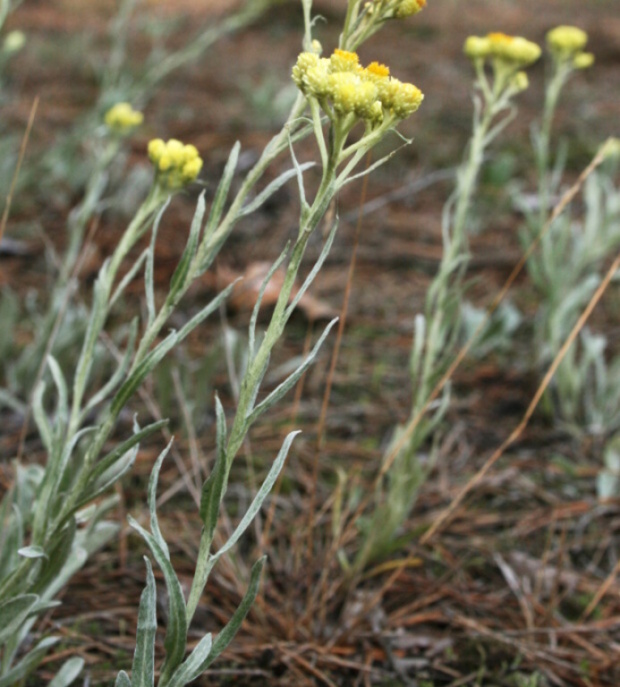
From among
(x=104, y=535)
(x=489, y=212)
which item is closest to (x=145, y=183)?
(x=489, y=212)

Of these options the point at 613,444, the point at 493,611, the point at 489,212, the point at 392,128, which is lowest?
the point at 493,611

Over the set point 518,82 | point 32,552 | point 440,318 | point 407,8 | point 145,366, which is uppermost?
point 407,8

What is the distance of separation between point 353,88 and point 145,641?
686 mm

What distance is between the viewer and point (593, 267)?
244cm

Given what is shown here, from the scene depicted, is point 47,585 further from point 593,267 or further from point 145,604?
point 593,267

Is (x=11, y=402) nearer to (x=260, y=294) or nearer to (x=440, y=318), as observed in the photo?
(x=440, y=318)

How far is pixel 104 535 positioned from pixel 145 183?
1919mm

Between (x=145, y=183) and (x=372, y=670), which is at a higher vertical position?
(x=145, y=183)

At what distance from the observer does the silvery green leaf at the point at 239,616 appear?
0.90 metres

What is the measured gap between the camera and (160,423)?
95 cm

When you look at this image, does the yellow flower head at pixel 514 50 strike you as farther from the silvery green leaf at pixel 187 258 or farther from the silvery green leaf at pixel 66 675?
the silvery green leaf at pixel 66 675

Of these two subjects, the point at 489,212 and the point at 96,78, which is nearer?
the point at 489,212

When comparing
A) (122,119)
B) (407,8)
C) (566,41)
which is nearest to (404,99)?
(407,8)

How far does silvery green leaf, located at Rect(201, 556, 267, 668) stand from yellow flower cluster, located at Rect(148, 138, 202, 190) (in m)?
0.59
